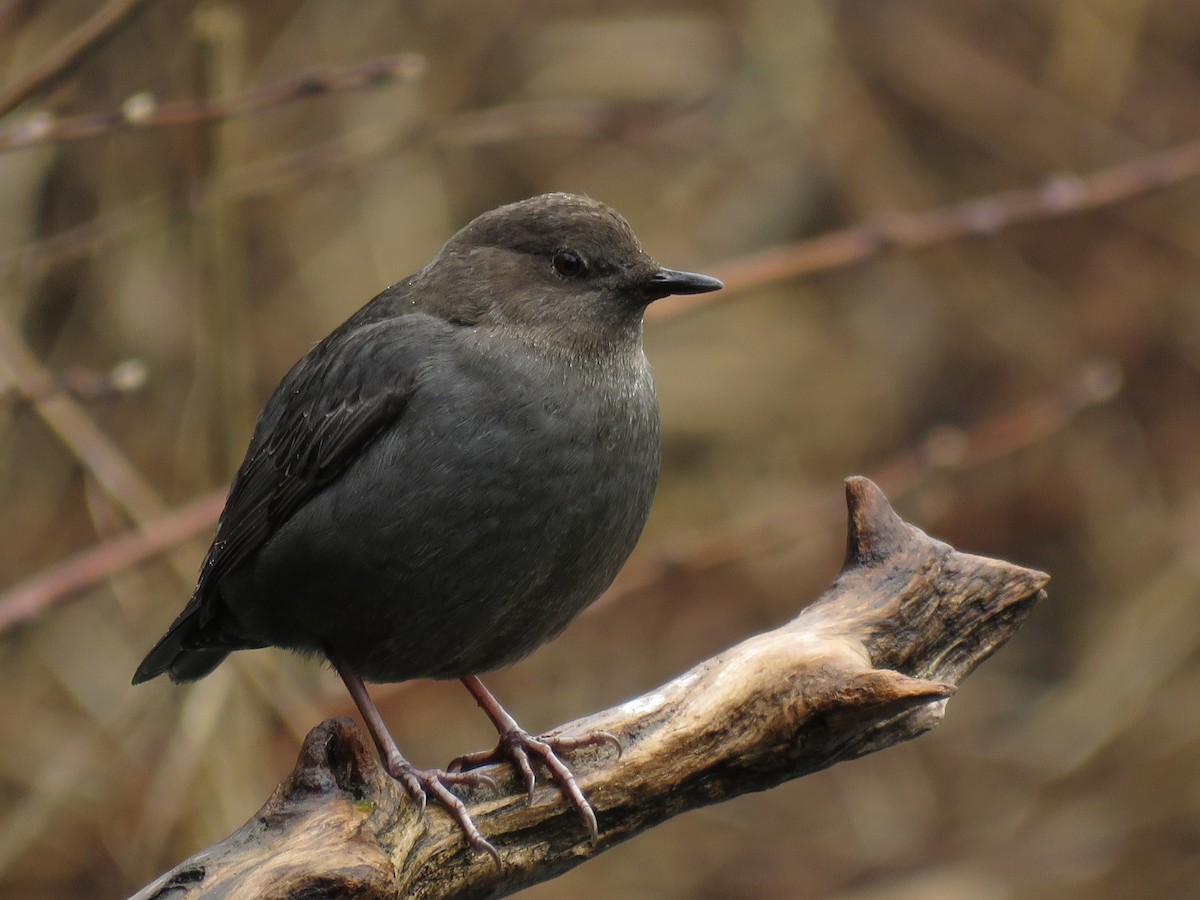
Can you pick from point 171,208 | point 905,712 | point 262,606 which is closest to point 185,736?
point 262,606

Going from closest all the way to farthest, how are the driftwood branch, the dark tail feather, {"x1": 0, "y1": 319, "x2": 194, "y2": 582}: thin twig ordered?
the driftwood branch
the dark tail feather
{"x1": 0, "y1": 319, "x2": 194, "y2": 582}: thin twig

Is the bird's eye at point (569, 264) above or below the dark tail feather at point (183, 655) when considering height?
above

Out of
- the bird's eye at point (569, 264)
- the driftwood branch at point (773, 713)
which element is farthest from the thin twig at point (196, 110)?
the driftwood branch at point (773, 713)

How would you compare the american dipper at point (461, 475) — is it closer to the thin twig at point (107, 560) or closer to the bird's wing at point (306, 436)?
the bird's wing at point (306, 436)

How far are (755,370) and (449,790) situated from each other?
550cm

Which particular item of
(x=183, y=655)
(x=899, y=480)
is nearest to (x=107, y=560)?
(x=183, y=655)

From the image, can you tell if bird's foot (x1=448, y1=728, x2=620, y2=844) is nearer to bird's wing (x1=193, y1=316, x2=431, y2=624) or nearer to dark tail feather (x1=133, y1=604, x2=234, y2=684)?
bird's wing (x1=193, y1=316, x2=431, y2=624)

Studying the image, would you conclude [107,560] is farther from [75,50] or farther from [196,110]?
[75,50]

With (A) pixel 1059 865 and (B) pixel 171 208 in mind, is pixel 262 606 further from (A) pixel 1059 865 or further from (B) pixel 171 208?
(A) pixel 1059 865

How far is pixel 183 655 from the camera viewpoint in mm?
4430

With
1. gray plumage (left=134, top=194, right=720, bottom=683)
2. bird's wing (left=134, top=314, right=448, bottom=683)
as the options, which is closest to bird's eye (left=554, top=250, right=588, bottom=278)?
gray plumage (left=134, top=194, right=720, bottom=683)

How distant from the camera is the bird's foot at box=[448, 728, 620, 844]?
11.3 ft

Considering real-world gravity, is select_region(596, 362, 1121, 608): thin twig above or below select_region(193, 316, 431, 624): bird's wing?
below

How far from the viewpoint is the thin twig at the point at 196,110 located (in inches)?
144
